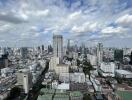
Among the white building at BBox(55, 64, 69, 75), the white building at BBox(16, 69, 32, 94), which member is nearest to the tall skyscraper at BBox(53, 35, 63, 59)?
the white building at BBox(55, 64, 69, 75)

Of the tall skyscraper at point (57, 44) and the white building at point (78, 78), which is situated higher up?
the tall skyscraper at point (57, 44)

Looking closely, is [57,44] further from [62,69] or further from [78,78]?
[78,78]

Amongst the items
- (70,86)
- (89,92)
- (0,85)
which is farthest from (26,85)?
(89,92)

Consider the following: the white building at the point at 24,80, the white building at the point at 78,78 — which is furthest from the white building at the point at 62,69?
the white building at the point at 24,80

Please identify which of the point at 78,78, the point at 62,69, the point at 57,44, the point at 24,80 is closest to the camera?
the point at 24,80

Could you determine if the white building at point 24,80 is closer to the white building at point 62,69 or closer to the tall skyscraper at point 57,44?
the white building at point 62,69

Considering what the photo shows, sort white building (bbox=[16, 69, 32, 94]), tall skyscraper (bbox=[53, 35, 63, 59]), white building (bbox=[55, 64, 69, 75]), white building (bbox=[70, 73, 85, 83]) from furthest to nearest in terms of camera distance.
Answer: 1. tall skyscraper (bbox=[53, 35, 63, 59])
2. white building (bbox=[55, 64, 69, 75])
3. white building (bbox=[70, 73, 85, 83])
4. white building (bbox=[16, 69, 32, 94])

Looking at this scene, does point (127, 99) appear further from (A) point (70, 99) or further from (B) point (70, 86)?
(B) point (70, 86)

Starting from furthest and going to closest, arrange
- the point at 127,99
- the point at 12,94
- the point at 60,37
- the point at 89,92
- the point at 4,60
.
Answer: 1. the point at 60,37
2. the point at 4,60
3. the point at 89,92
4. the point at 12,94
5. the point at 127,99

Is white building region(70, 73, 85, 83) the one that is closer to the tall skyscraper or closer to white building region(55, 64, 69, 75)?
white building region(55, 64, 69, 75)

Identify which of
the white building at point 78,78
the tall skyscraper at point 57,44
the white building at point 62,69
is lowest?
the white building at point 78,78

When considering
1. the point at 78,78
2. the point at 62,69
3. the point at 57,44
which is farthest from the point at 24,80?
the point at 57,44
